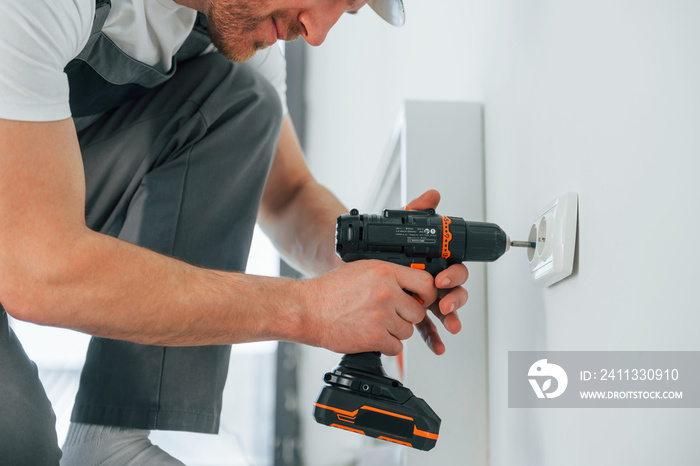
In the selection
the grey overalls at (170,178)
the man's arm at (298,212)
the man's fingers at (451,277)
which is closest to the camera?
the man's fingers at (451,277)

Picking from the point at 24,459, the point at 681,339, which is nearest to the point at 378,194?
the point at 24,459

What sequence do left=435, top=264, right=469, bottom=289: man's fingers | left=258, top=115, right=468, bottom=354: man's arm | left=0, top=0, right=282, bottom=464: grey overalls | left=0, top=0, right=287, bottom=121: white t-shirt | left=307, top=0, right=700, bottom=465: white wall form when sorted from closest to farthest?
left=307, top=0, right=700, bottom=465: white wall → left=0, top=0, right=287, bottom=121: white t-shirt → left=435, top=264, right=469, bottom=289: man's fingers → left=0, top=0, right=282, bottom=464: grey overalls → left=258, top=115, right=468, bottom=354: man's arm

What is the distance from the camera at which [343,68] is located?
2.92 meters

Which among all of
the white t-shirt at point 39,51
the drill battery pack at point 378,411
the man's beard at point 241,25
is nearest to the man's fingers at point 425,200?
the drill battery pack at point 378,411

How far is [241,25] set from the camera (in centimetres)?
98

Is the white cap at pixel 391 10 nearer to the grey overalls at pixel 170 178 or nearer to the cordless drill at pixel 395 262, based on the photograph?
the grey overalls at pixel 170 178

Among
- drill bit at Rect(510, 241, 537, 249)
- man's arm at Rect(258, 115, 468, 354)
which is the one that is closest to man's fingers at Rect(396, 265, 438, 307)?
drill bit at Rect(510, 241, 537, 249)

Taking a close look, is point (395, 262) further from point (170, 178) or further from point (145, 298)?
point (170, 178)

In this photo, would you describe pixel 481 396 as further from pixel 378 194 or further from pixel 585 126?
pixel 378 194

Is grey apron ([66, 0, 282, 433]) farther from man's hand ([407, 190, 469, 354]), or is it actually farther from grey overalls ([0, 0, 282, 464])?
man's hand ([407, 190, 469, 354])

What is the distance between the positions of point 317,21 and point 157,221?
411 mm

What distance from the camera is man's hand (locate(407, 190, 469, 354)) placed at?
2.58ft

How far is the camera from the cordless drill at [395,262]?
0.76m

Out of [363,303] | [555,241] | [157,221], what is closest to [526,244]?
[555,241]
